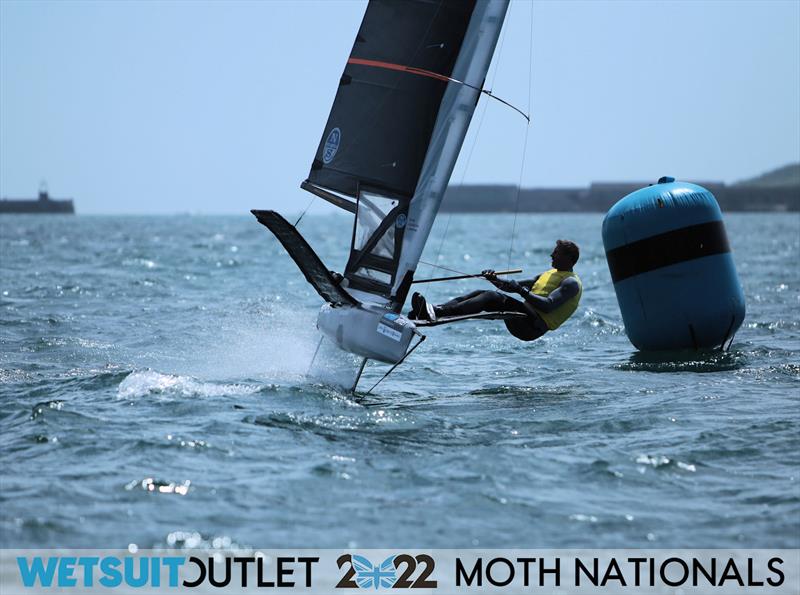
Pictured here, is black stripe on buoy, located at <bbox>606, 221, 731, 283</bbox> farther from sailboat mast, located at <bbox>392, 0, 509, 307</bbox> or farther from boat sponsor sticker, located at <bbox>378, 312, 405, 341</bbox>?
boat sponsor sticker, located at <bbox>378, 312, 405, 341</bbox>

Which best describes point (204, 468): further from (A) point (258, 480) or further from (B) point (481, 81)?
(B) point (481, 81)

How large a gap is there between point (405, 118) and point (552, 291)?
196cm

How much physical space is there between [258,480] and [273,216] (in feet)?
10.4

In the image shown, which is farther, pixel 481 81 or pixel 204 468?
pixel 481 81

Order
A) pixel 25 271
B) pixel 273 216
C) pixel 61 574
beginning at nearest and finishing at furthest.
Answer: pixel 61 574
pixel 273 216
pixel 25 271

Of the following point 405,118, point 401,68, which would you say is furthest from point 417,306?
point 401,68

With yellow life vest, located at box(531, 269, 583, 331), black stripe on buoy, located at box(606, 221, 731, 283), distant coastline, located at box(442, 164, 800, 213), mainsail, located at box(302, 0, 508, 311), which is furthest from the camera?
distant coastline, located at box(442, 164, 800, 213)

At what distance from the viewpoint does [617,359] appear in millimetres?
11398

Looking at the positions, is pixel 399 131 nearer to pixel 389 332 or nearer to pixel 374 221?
pixel 374 221

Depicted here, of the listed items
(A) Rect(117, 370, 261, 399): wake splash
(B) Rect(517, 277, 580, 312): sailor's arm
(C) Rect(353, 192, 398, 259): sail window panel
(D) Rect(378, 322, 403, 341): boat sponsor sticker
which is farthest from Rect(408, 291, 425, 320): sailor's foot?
(A) Rect(117, 370, 261, 399): wake splash

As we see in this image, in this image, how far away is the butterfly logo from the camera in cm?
495

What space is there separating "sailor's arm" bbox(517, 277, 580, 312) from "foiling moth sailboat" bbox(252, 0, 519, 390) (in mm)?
1029

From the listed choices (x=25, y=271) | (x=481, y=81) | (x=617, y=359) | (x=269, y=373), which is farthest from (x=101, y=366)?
(x=25, y=271)

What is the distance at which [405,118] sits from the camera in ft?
31.0
